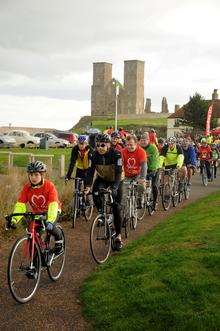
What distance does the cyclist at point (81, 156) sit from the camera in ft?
42.6

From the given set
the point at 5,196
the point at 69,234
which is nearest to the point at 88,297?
the point at 69,234

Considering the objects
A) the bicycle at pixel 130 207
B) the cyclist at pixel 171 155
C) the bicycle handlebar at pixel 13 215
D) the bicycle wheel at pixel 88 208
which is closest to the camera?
the bicycle handlebar at pixel 13 215

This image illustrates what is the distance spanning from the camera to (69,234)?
1209 cm

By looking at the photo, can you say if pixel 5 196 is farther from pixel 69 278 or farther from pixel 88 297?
pixel 88 297

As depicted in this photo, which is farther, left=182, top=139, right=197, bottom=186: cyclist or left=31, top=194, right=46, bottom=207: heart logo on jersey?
left=182, top=139, right=197, bottom=186: cyclist

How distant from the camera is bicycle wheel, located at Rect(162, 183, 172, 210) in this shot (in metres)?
16.2

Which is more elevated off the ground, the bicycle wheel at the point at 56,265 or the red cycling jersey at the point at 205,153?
the red cycling jersey at the point at 205,153

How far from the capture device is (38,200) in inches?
311

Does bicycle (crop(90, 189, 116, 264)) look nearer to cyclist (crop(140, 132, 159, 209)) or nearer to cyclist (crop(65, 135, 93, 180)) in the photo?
cyclist (crop(65, 135, 93, 180))

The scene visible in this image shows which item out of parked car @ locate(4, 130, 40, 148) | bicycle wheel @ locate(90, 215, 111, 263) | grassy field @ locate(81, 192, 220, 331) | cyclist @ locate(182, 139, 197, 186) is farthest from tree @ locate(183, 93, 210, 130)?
bicycle wheel @ locate(90, 215, 111, 263)

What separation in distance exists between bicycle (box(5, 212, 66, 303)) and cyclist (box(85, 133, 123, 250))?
7.40 ft

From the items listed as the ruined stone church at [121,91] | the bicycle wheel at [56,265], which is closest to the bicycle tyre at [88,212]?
the bicycle wheel at [56,265]

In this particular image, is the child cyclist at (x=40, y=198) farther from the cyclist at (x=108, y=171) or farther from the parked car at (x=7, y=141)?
the parked car at (x=7, y=141)

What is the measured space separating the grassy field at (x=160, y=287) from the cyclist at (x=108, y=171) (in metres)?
0.83
